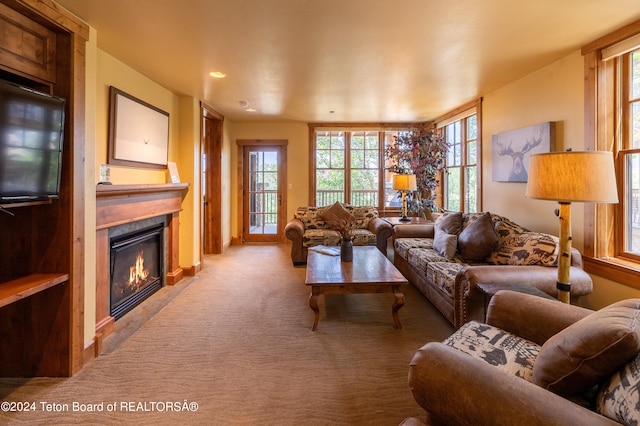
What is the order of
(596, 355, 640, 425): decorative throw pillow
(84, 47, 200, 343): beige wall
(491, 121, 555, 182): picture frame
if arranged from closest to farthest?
(596, 355, 640, 425): decorative throw pillow
(84, 47, 200, 343): beige wall
(491, 121, 555, 182): picture frame

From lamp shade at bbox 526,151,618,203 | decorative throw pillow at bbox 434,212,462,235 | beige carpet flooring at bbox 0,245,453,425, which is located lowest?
beige carpet flooring at bbox 0,245,453,425

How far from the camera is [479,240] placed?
317 cm

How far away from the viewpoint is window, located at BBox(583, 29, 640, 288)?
8.43 feet

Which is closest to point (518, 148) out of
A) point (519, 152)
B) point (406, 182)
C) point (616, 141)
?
point (519, 152)

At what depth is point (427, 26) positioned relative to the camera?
2.43 meters

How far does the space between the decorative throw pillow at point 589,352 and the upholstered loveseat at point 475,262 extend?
120 cm

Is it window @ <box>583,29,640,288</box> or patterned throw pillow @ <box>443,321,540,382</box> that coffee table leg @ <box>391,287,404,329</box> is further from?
window @ <box>583,29,640,288</box>

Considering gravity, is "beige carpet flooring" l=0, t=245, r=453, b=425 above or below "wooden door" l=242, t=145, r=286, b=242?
below

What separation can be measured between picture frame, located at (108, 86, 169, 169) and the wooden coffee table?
2173mm

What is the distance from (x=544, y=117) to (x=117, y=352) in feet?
14.8

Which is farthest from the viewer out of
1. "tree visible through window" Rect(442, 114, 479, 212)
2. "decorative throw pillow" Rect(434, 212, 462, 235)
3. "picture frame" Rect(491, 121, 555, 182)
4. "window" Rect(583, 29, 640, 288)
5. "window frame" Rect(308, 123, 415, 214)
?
"window frame" Rect(308, 123, 415, 214)

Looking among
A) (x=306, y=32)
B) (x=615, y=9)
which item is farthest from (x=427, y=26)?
(x=615, y=9)

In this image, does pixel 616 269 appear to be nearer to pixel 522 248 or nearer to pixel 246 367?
pixel 522 248

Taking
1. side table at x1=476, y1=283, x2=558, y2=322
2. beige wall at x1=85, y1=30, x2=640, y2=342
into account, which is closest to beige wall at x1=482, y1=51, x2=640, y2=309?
beige wall at x1=85, y1=30, x2=640, y2=342
